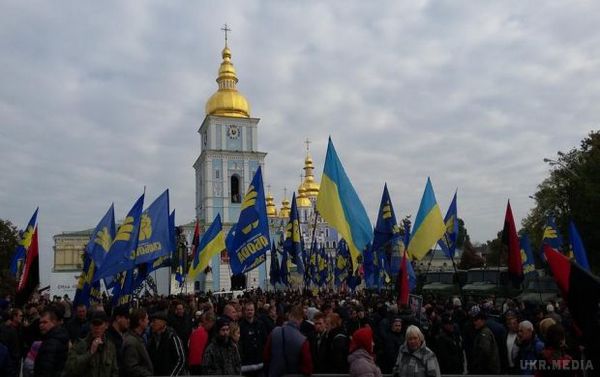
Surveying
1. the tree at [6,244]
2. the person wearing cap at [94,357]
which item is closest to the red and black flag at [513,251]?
the person wearing cap at [94,357]

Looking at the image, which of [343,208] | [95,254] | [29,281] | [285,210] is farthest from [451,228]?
[285,210]

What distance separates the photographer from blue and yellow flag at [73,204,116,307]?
467 inches

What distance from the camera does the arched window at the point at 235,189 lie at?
68.9 m

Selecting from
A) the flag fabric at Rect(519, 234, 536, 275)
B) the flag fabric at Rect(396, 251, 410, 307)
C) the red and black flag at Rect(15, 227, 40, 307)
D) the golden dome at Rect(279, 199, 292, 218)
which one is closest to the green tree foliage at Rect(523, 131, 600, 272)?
the flag fabric at Rect(519, 234, 536, 275)

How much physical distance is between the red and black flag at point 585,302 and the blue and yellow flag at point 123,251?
8.61m

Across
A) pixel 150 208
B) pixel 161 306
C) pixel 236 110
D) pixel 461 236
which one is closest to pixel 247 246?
pixel 150 208

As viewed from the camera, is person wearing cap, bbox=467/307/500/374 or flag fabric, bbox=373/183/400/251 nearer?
person wearing cap, bbox=467/307/500/374

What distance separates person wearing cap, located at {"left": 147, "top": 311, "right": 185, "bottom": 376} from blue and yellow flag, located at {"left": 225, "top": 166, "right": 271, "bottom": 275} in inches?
244

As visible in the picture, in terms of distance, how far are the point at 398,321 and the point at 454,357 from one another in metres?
0.93

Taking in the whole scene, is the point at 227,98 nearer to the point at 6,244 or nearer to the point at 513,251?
the point at 6,244

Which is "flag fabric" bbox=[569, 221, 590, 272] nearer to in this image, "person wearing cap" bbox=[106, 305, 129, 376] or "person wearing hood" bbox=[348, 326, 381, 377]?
"person wearing hood" bbox=[348, 326, 381, 377]

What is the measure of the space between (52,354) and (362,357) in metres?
3.46

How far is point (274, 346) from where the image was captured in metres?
6.46

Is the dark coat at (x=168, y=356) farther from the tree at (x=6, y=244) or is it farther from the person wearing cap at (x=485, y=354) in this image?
the tree at (x=6, y=244)
